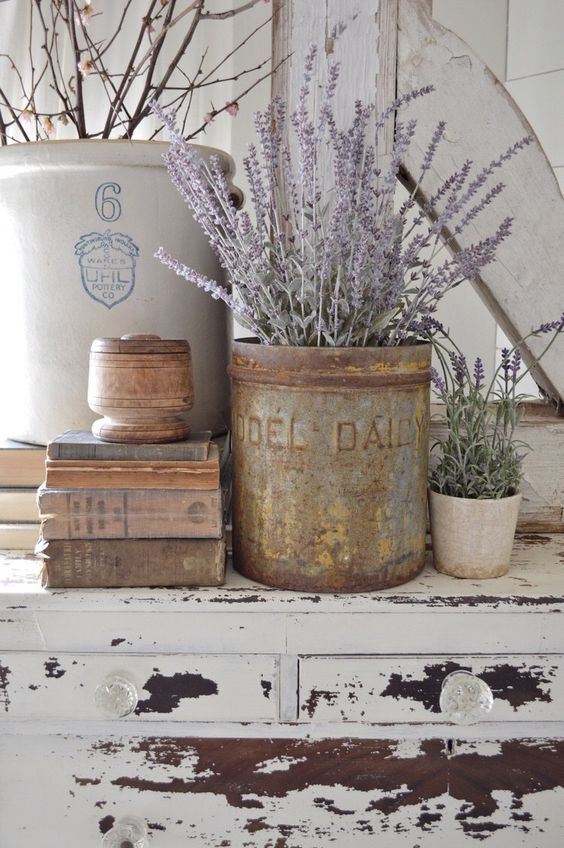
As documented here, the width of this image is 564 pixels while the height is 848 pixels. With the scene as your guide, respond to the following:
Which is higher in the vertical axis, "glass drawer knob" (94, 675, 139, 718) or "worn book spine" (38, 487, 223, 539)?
"worn book spine" (38, 487, 223, 539)

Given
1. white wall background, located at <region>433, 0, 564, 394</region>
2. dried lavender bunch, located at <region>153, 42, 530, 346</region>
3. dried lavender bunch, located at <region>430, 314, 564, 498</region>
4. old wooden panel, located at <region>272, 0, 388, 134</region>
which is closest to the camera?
dried lavender bunch, located at <region>153, 42, 530, 346</region>

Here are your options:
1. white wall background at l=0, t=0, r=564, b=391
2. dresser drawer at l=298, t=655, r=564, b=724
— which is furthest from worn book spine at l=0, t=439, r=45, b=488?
white wall background at l=0, t=0, r=564, b=391

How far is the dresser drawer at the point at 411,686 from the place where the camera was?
2.54ft

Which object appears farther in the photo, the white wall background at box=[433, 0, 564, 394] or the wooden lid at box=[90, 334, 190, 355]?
the white wall background at box=[433, 0, 564, 394]

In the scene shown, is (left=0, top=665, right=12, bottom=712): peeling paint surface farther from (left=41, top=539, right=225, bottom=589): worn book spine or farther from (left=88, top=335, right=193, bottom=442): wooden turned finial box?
(left=88, top=335, right=193, bottom=442): wooden turned finial box

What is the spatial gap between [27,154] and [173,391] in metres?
0.36

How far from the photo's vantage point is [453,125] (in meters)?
0.94

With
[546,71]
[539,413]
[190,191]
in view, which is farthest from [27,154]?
[546,71]

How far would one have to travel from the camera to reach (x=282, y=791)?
79cm

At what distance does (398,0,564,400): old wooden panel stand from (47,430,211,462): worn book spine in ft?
1.55

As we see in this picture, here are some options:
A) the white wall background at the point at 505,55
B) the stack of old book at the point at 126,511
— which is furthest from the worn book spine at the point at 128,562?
the white wall background at the point at 505,55

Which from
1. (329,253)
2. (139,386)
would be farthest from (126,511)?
(329,253)

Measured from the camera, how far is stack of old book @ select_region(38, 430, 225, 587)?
75 centimetres

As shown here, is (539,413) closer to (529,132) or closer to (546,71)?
(529,132)
